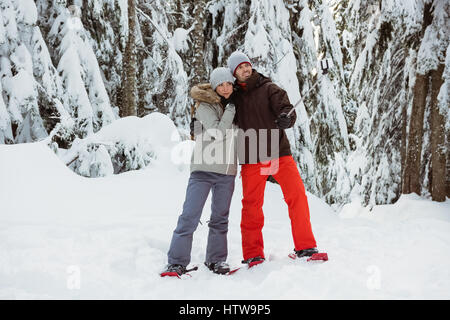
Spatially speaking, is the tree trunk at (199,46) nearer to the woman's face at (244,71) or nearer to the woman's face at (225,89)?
the woman's face at (244,71)

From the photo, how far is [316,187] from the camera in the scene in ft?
31.4

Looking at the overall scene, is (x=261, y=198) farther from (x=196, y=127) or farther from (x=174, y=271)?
(x=174, y=271)

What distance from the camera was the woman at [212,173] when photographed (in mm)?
3260

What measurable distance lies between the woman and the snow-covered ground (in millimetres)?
211

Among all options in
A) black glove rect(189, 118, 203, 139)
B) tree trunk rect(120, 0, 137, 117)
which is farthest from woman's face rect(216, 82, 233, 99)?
tree trunk rect(120, 0, 137, 117)

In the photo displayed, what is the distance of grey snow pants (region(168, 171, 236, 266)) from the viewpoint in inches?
129

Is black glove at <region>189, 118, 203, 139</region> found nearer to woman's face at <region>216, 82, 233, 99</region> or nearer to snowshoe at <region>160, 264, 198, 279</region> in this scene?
woman's face at <region>216, 82, 233, 99</region>

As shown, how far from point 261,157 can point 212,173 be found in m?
0.48

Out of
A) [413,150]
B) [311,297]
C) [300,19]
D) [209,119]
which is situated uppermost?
[300,19]

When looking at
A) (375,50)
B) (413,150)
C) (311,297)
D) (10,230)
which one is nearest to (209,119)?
(311,297)

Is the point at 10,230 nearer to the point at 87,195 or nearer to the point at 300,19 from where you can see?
the point at 87,195
